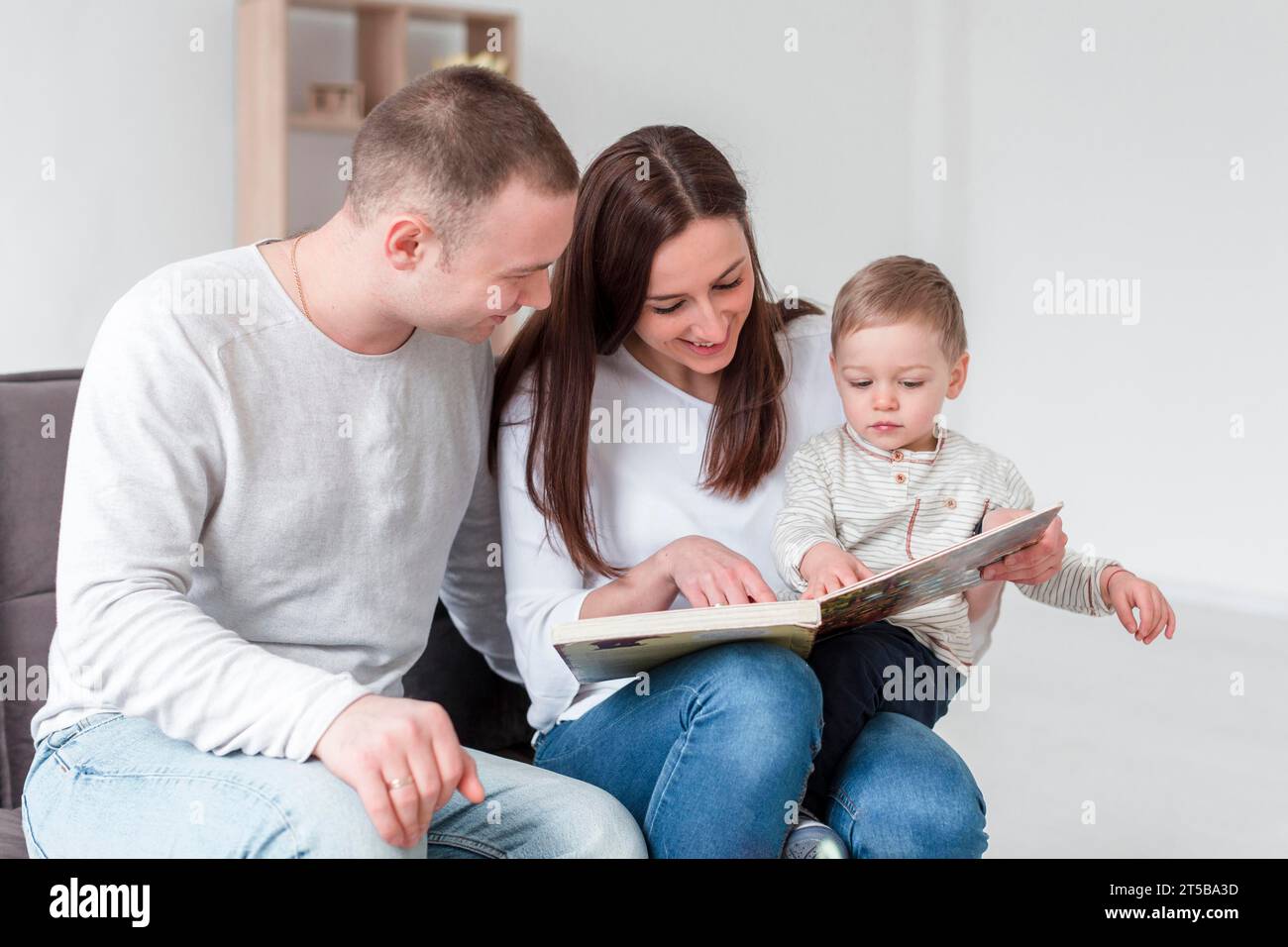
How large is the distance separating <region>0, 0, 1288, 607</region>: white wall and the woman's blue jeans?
316 centimetres

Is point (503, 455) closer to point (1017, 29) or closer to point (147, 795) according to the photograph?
point (147, 795)

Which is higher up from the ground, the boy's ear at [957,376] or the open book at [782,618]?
the boy's ear at [957,376]

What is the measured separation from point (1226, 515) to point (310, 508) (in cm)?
384

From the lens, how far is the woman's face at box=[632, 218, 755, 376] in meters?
1.55

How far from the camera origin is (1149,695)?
362cm

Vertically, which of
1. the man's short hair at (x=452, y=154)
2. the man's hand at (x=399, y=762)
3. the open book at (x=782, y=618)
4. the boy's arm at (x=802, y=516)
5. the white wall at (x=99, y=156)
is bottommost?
the man's hand at (x=399, y=762)

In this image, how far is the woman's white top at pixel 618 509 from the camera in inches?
60.8

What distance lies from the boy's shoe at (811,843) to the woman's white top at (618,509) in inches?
11.1

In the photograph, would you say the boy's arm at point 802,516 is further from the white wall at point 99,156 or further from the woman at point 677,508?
the white wall at point 99,156

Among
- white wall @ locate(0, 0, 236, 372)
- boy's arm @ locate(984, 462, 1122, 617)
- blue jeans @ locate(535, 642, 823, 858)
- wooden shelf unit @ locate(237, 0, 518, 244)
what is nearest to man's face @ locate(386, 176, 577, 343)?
blue jeans @ locate(535, 642, 823, 858)

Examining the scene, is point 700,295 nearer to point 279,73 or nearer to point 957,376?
point 957,376

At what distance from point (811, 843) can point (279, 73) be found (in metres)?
3.36

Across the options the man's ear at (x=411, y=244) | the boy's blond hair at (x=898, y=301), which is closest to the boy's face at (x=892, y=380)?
the boy's blond hair at (x=898, y=301)
